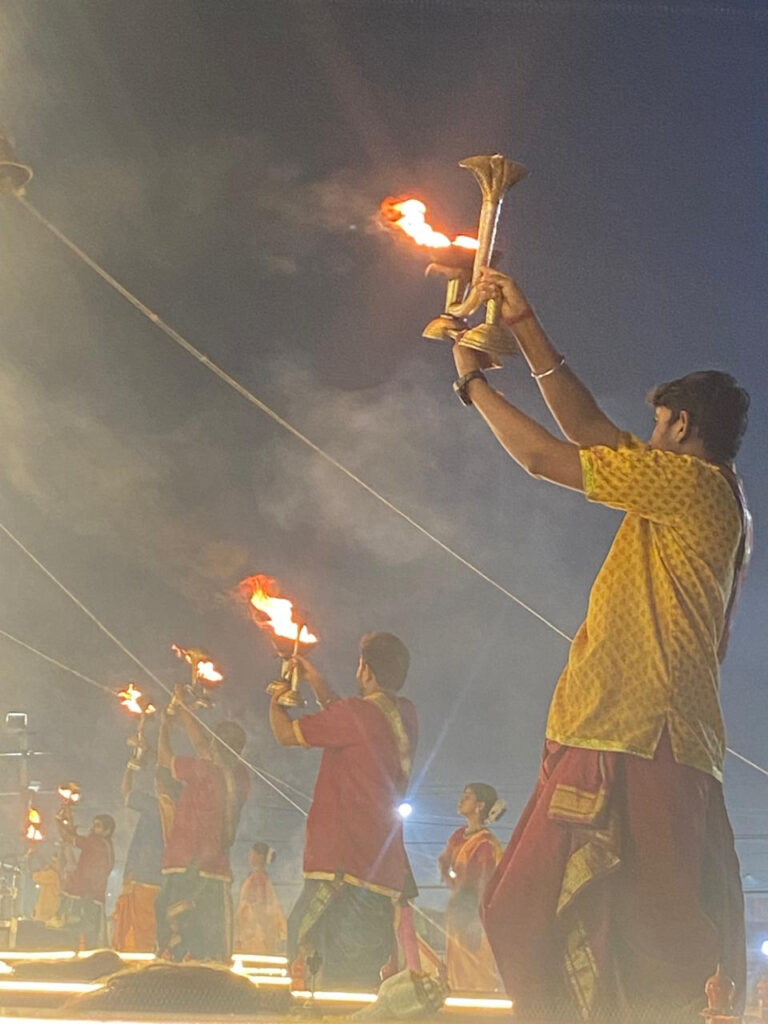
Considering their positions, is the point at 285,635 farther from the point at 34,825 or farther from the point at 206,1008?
the point at 34,825

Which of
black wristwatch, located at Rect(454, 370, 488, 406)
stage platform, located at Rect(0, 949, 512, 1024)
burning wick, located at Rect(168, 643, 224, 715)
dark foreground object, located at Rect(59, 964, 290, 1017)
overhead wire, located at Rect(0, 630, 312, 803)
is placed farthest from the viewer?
overhead wire, located at Rect(0, 630, 312, 803)

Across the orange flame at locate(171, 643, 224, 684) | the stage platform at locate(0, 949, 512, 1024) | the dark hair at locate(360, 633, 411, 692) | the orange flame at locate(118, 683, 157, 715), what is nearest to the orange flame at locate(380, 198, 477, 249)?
the dark hair at locate(360, 633, 411, 692)

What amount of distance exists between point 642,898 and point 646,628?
0.57m

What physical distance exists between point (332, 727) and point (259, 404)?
7.54 ft

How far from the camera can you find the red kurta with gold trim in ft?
13.1

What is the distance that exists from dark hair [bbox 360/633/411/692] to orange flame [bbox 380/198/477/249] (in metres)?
1.45

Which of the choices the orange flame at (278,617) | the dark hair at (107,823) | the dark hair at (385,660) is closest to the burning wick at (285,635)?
the orange flame at (278,617)

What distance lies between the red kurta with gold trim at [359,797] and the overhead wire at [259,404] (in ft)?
5.48

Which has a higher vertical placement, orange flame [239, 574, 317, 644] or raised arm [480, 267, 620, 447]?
raised arm [480, 267, 620, 447]

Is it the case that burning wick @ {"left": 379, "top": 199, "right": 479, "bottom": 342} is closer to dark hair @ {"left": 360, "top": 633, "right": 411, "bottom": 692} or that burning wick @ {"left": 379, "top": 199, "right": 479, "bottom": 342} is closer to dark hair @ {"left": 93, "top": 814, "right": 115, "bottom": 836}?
dark hair @ {"left": 360, "top": 633, "right": 411, "bottom": 692}

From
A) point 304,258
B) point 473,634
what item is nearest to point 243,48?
point 304,258

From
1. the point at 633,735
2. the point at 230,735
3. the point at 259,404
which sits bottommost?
the point at 633,735

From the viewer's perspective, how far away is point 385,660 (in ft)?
13.9

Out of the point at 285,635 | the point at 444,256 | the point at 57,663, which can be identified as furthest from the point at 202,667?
the point at 444,256
